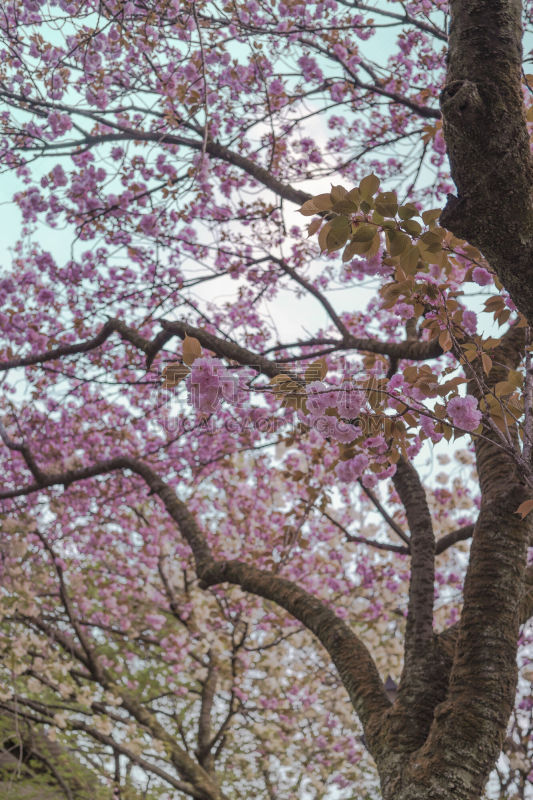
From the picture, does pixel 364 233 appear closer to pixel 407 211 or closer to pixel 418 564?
pixel 407 211

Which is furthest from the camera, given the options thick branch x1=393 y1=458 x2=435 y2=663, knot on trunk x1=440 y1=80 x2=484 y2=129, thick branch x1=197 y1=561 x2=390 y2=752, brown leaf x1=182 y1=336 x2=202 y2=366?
thick branch x1=393 y1=458 x2=435 y2=663

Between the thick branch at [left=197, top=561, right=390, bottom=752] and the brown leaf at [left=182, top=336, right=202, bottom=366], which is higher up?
the brown leaf at [left=182, top=336, right=202, bottom=366]

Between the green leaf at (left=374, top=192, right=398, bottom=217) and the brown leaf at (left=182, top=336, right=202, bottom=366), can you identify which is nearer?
the green leaf at (left=374, top=192, right=398, bottom=217)

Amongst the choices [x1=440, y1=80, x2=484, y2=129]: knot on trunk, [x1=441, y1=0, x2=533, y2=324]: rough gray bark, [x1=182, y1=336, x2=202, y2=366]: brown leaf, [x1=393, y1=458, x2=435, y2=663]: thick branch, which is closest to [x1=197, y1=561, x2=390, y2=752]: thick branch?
[x1=393, y1=458, x2=435, y2=663]: thick branch

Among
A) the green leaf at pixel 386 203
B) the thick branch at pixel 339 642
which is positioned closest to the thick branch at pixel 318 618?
the thick branch at pixel 339 642

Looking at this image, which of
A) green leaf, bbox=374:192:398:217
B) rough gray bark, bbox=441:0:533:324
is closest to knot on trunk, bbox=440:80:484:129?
rough gray bark, bbox=441:0:533:324

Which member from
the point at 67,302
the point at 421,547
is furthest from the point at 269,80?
the point at 421,547

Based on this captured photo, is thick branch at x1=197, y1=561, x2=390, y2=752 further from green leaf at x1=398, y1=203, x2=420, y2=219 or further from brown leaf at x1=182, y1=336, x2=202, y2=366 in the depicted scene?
green leaf at x1=398, y1=203, x2=420, y2=219

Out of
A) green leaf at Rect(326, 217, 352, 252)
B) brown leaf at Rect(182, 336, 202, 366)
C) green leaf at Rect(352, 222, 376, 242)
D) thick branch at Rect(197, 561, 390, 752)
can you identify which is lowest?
thick branch at Rect(197, 561, 390, 752)

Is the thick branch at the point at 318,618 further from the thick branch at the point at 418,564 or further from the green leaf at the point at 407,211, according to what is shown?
the green leaf at the point at 407,211

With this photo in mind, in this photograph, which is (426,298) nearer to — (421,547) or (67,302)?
(421,547)

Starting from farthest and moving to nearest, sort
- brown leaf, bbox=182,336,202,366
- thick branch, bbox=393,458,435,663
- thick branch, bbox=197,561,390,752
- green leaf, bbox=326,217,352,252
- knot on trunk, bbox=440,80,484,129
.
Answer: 1. thick branch, bbox=393,458,435,663
2. thick branch, bbox=197,561,390,752
3. brown leaf, bbox=182,336,202,366
4. green leaf, bbox=326,217,352,252
5. knot on trunk, bbox=440,80,484,129

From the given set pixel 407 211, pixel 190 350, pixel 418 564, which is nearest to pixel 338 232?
pixel 407 211

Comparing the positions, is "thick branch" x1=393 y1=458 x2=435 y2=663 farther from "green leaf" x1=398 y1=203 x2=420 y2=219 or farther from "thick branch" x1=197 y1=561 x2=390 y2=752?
"green leaf" x1=398 y1=203 x2=420 y2=219
